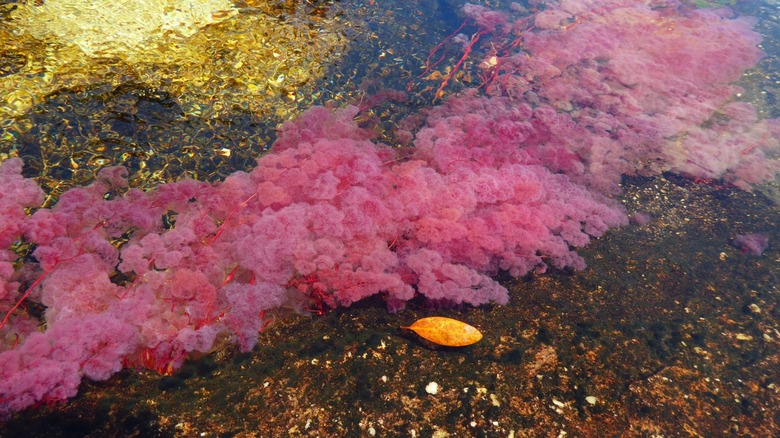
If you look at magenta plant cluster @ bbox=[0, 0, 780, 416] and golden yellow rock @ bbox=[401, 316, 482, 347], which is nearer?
magenta plant cluster @ bbox=[0, 0, 780, 416]

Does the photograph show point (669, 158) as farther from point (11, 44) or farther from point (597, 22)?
point (11, 44)

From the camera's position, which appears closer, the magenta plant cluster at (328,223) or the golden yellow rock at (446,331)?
the magenta plant cluster at (328,223)

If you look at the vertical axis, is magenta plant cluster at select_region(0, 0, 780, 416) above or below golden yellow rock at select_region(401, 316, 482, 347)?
above

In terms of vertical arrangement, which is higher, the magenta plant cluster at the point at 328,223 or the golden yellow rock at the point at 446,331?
the magenta plant cluster at the point at 328,223

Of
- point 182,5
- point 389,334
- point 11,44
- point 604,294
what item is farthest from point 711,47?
point 11,44
